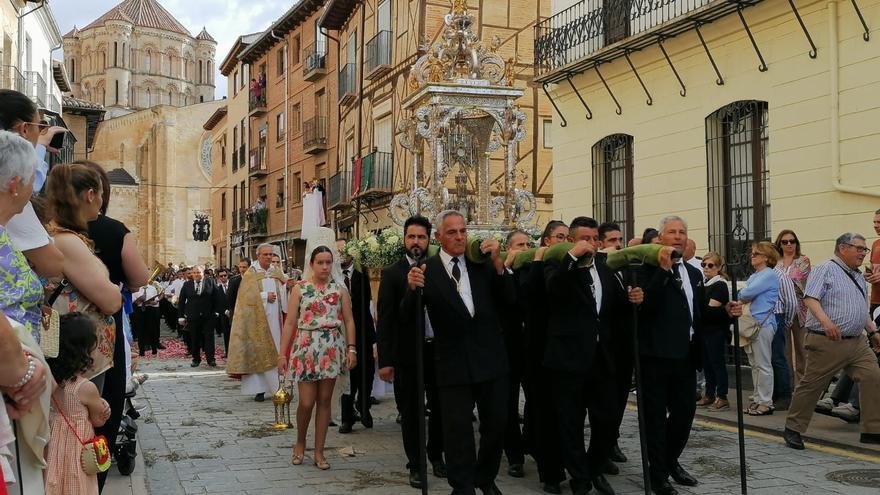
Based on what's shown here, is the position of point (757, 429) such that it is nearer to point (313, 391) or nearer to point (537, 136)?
point (313, 391)

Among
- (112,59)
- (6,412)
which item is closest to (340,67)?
(6,412)

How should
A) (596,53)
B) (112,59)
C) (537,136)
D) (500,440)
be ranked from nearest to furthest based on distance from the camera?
(500,440) < (596,53) < (537,136) < (112,59)

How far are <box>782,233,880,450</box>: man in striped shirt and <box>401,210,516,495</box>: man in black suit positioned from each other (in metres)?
3.38

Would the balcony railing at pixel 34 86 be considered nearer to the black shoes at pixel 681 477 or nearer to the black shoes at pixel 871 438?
the black shoes at pixel 681 477

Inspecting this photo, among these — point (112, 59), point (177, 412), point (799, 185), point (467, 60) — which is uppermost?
point (112, 59)

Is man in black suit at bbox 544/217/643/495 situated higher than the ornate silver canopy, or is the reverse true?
the ornate silver canopy

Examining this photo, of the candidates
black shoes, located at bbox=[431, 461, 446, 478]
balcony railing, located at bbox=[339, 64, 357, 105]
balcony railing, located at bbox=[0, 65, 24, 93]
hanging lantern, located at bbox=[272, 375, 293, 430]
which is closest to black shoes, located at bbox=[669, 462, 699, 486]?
black shoes, located at bbox=[431, 461, 446, 478]

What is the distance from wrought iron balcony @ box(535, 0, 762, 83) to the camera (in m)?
13.0

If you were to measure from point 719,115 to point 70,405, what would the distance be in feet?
37.5

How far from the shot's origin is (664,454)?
6.41m

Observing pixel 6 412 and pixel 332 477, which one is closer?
pixel 6 412

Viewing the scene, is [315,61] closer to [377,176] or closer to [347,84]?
[347,84]

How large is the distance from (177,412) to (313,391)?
4018mm

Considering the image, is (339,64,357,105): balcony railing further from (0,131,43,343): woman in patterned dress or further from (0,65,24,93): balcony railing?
(0,131,43,343): woman in patterned dress
